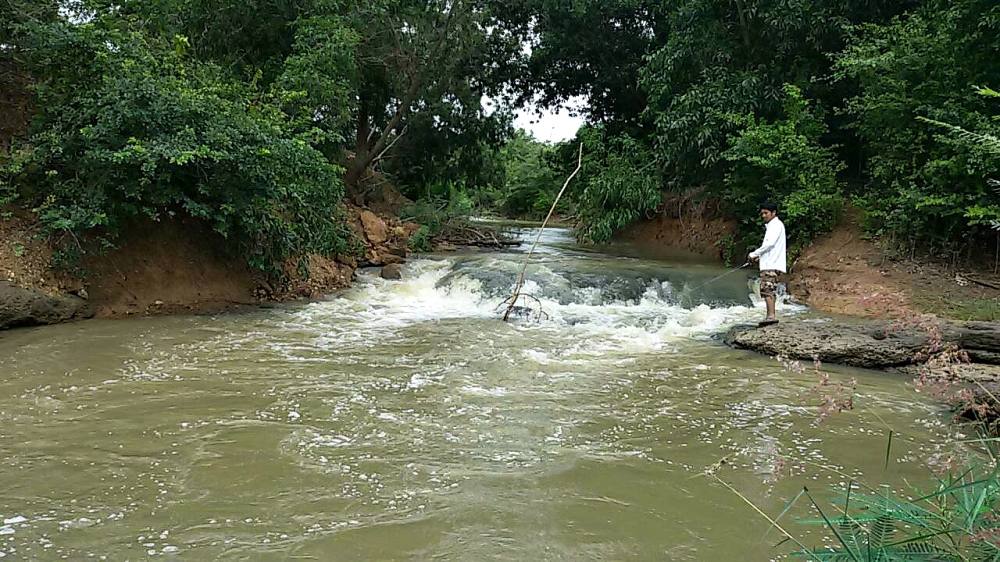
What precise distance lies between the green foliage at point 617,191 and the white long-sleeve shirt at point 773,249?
6.97m

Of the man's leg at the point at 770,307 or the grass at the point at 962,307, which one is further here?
the man's leg at the point at 770,307

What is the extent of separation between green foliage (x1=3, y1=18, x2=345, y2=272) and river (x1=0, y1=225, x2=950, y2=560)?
1675 mm

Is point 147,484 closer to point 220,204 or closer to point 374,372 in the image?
point 374,372

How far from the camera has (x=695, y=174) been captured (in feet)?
55.2

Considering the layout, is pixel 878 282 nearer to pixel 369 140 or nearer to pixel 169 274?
pixel 169 274

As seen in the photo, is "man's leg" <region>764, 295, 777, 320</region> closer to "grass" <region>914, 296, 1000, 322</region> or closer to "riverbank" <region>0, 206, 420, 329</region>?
"grass" <region>914, 296, 1000, 322</region>

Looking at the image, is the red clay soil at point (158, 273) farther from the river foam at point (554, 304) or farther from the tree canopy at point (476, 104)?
the river foam at point (554, 304)

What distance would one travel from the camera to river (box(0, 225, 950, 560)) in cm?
374

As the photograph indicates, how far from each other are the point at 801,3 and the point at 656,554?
1422 centimetres

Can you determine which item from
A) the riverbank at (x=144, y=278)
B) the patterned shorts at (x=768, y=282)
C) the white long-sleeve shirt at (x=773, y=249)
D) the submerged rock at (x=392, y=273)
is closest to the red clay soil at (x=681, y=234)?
the patterned shorts at (x=768, y=282)

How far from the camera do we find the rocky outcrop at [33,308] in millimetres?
8555

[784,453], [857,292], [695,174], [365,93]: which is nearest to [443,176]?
[365,93]

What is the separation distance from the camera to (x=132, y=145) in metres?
8.87

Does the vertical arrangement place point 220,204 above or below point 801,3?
below
